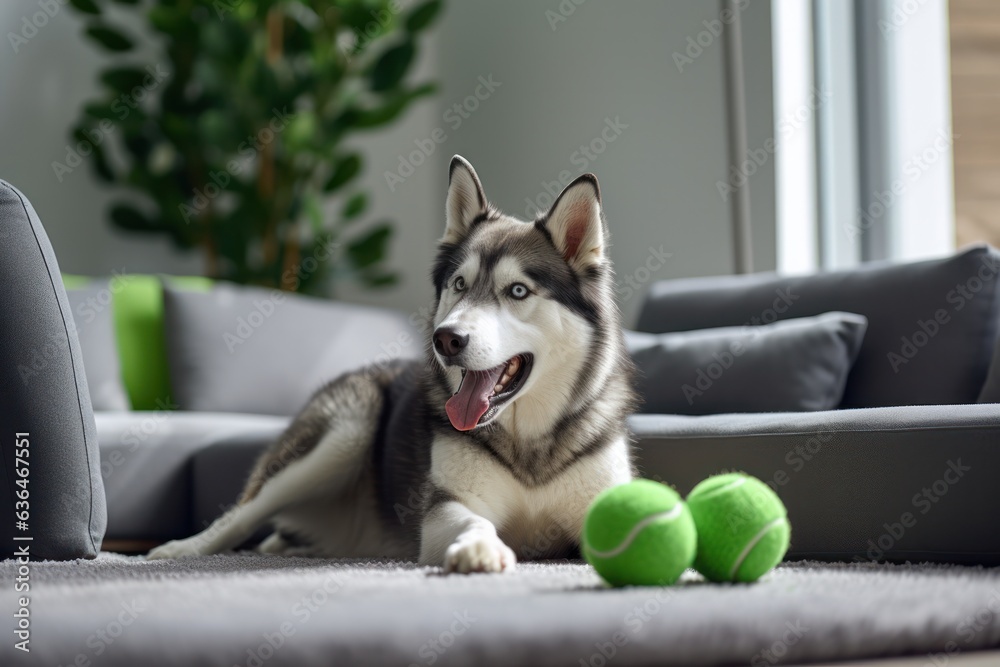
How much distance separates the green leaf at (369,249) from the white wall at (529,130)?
588 millimetres

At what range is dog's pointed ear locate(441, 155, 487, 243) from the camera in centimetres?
177

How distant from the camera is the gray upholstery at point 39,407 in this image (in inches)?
59.4

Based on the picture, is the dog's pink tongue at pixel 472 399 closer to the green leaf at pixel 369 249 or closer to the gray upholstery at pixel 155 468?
the gray upholstery at pixel 155 468

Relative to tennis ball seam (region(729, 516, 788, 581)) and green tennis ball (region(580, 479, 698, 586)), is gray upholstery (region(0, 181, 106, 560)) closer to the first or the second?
green tennis ball (region(580, 479, 698, 586))

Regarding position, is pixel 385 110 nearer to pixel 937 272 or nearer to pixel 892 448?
pixel 937 272

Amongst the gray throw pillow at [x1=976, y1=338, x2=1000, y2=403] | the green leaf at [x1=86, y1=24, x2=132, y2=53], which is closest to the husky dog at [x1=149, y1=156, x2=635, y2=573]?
the gray throw pillow at [x1=976, y1=338, x2=1000, y2=403]

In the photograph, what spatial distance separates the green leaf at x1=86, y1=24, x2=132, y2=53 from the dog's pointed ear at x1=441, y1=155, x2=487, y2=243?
322cm

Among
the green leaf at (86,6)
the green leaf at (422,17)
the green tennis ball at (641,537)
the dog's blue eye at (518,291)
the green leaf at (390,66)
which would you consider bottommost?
the green tennis ball at (641,537)

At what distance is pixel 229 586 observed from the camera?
121cm

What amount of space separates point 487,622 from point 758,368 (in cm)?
142

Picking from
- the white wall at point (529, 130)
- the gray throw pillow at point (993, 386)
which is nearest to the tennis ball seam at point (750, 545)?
the gray throw pillow at point (993, 386)

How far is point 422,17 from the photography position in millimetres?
4469

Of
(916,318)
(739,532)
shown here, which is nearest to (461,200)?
(739,532)

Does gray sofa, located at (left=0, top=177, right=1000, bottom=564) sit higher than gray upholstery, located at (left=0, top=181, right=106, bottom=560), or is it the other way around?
gray upholstery, located at (left=0, top=181, right=106, bottom=560)
